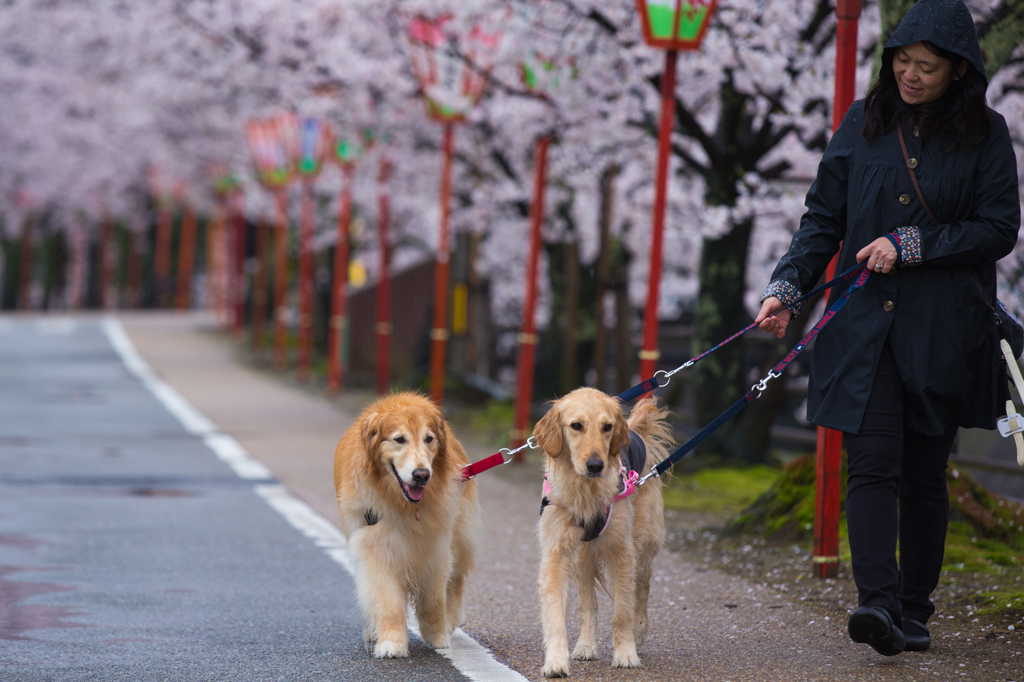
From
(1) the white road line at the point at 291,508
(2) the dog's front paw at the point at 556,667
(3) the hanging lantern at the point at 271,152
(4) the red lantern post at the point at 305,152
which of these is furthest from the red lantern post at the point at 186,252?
(2) the dog's front paw at the point at 556,667

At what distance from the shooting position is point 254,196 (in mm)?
32156

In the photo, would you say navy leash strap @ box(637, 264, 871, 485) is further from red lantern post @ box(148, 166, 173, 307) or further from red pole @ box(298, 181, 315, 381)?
red lantern post @ box(148, 166, 173, 307)

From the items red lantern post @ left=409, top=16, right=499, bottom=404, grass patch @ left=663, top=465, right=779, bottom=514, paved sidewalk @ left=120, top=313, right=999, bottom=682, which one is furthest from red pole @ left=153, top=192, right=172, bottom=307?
grass patch @ left=663, top=465, right=779, bottom=514

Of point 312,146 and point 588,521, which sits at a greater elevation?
point 312,146

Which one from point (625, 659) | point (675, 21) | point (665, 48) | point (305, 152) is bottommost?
point (625, 659)

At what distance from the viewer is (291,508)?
9258mm

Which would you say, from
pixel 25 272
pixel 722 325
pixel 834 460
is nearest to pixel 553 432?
pixel 834 460

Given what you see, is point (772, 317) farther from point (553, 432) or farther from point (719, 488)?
point (719, 488)

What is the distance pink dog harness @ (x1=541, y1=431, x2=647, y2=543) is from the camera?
16.1 ft

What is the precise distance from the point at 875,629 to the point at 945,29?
2031 mm

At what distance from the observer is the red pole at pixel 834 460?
6602 millimetres

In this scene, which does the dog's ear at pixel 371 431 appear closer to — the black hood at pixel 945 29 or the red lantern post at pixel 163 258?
the black hood at pixel 945 29

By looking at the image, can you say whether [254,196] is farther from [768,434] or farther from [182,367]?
[768,434]

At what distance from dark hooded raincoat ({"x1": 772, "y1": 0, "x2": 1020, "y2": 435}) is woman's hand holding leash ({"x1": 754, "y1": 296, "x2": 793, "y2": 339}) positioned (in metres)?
0.10
